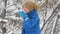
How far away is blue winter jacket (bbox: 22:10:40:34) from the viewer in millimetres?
1518

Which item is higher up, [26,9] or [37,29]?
[26,9]

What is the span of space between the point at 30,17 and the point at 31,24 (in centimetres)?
5

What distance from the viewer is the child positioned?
1.52m

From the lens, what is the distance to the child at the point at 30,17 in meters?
1.52

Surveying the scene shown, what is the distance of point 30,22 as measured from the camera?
5.00ft

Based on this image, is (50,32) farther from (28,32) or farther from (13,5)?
(28,32)

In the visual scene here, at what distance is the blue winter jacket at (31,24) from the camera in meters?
1.52

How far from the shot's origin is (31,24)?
5.00ft

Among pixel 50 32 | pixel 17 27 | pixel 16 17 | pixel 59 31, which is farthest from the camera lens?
pixel 59 31

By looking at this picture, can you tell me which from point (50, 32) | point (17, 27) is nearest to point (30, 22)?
point (17, 27)

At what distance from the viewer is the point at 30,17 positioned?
1551mm

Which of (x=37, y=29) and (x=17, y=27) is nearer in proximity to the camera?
(x=37, y=29)

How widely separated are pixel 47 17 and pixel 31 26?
4.14 feet

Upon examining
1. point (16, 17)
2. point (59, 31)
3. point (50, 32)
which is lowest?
point (59, 31)
